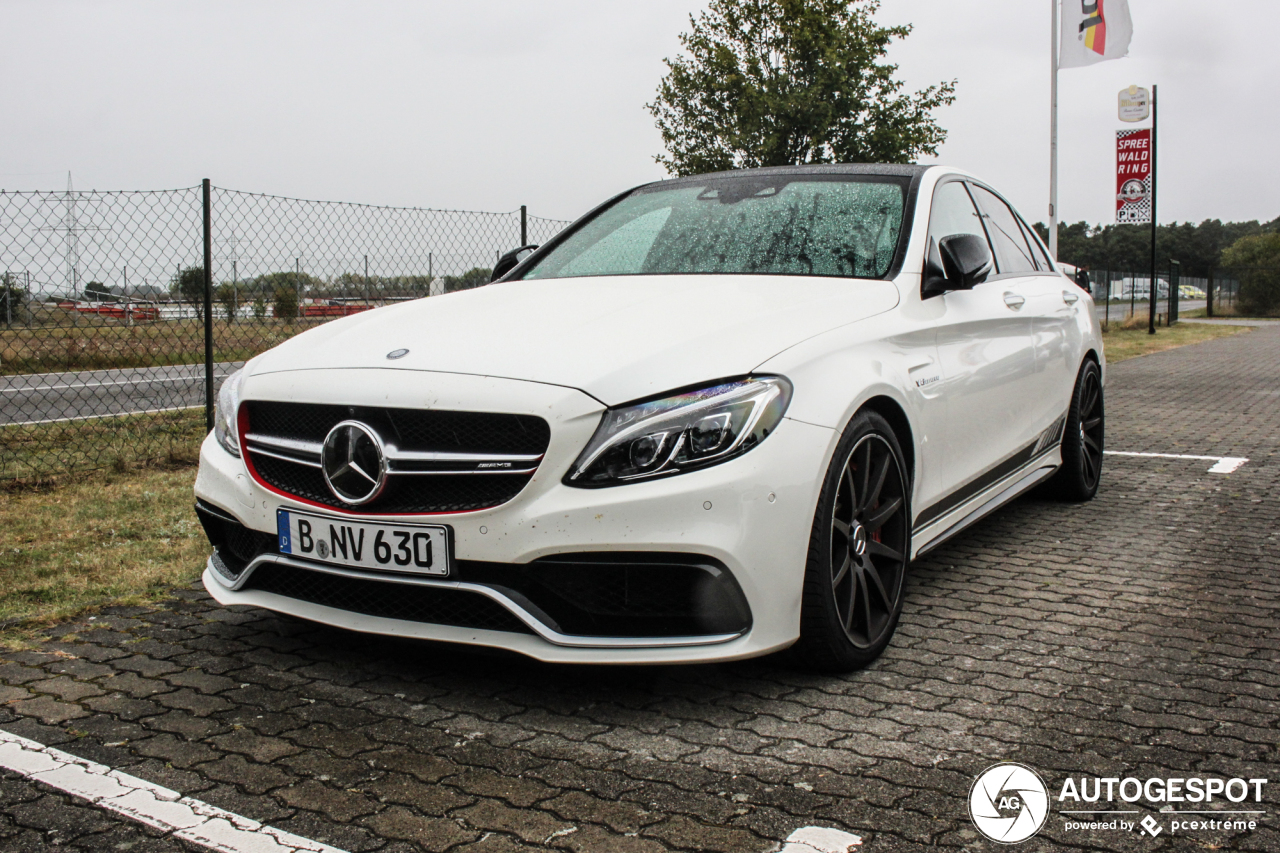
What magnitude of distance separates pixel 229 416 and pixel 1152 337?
24.3 metres

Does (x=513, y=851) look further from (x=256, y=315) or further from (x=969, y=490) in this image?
(x=256, y=315)

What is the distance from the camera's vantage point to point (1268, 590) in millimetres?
4188

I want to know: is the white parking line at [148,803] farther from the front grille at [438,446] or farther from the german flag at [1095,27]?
the german flag at [1095,27]

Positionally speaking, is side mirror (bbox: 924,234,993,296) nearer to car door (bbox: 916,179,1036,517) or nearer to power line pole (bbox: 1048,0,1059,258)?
car door (bbox: 916,179,1036,517)

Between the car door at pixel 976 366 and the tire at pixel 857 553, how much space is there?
0.32 m

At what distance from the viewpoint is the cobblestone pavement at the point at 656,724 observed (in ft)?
7.66

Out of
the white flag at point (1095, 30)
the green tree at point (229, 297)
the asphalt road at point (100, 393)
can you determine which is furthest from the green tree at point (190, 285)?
the white flag at point (1095, 30)

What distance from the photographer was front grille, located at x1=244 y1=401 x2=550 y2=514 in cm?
273

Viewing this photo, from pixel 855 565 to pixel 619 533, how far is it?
86 centimetres

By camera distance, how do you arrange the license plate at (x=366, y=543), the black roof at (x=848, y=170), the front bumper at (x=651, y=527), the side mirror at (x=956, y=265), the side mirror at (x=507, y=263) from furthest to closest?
the side mirror at (x=507, y=263) < the black roof at (x=848, y=170) < the side mirror at (x=956, y=265) < the license plate at (x=366, y=543) < the front bumper at (x=651, y=527)

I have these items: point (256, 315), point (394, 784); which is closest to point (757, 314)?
point (394, 784)

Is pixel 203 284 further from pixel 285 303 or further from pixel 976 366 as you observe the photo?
pixel 976 366

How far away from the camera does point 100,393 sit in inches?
550

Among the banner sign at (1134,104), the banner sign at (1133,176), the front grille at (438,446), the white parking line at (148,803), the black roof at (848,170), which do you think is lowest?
the white parking line at (148,803)
